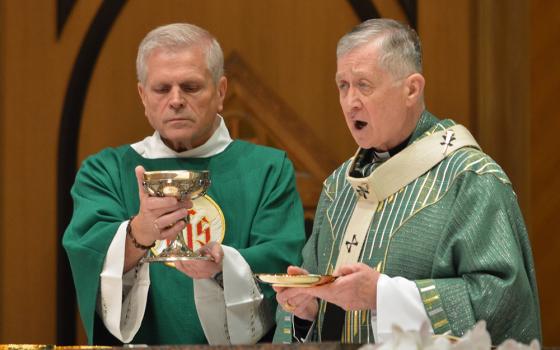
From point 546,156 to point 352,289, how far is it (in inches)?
82.0

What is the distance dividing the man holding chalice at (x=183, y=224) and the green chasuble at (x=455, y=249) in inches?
10.2

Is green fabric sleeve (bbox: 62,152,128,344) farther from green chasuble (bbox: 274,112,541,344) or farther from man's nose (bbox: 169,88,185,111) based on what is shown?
green chasuble (bbox: 274,112,541,344)

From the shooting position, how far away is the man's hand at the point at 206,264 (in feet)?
12.5

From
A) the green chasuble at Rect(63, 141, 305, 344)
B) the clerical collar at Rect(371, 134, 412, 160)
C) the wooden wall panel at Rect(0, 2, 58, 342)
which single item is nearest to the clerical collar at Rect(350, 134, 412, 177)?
the clerical collar at Rect(371, 134, 412, 160)

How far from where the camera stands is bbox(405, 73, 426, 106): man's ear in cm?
358

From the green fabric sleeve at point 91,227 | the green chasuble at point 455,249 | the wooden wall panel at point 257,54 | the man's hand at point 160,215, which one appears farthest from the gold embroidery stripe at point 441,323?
the wooden wall panel at point 257,54

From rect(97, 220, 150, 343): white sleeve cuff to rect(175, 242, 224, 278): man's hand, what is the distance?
0.20m

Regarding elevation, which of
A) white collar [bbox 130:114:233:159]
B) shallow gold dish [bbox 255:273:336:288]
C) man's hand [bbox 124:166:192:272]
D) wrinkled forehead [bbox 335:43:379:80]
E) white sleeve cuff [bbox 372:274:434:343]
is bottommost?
white sleeve cuff [bbox 372:274:434:343]

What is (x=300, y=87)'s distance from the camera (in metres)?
5.18

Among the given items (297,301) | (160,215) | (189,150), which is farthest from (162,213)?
(189,150)

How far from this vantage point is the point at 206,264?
3.84 metres

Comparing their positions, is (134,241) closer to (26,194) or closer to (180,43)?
(180,43)

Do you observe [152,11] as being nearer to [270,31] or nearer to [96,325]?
[270,31]

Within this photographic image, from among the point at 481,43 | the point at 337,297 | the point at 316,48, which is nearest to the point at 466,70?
the point at 481,43
